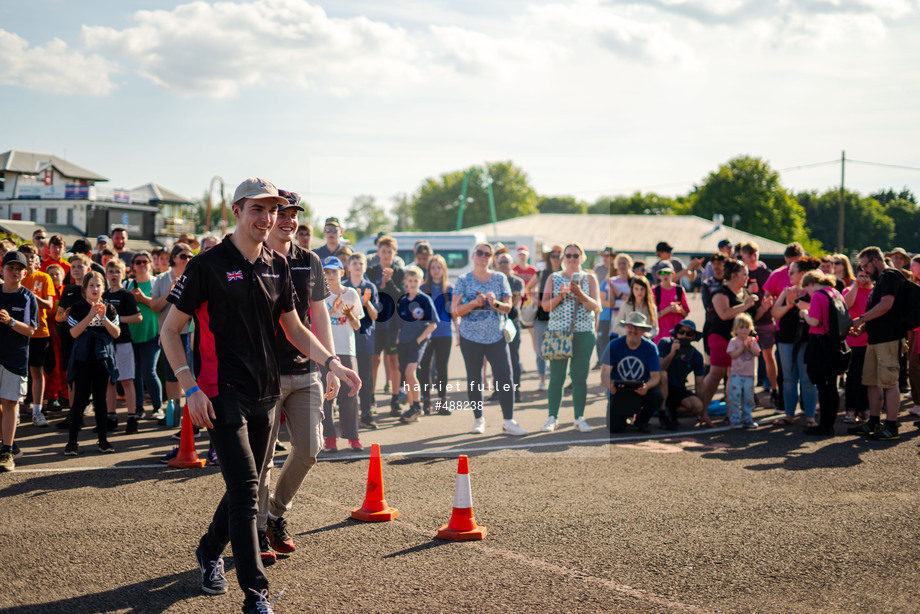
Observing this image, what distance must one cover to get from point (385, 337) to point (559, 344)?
2.26 meters

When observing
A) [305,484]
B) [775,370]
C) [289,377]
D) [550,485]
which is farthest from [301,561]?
[775,370]

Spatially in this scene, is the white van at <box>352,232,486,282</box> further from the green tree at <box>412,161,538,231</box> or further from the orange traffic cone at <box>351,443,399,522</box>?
the orange traffic cone at <box>351,443,399,522</box>

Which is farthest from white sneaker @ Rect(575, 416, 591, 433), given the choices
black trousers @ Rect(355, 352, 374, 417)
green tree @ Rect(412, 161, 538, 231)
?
green tree @ Rect(412, 161, 538, 231)

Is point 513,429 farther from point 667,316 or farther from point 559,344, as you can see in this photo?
point 667,316

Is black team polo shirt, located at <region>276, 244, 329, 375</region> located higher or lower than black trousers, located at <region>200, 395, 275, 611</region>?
higher

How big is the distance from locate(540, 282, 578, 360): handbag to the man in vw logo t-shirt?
Answer: 0.71 meters

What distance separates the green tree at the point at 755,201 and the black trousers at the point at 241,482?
279 ft

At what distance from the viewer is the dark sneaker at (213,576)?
13.6 feet

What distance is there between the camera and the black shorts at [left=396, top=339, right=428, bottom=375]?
9578mm

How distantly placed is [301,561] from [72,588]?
1.27m

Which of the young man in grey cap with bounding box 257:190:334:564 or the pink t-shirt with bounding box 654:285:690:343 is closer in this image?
the young man in grey cap with bounding box 257:190:334:564

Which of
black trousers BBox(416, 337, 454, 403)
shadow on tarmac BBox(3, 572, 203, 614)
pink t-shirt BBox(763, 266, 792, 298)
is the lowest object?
shadow on tarmac BBox(3, 572, 203, 614)

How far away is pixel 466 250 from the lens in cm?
2425

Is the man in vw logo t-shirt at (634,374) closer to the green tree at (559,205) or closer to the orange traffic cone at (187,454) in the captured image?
the green tree at (559,205)
